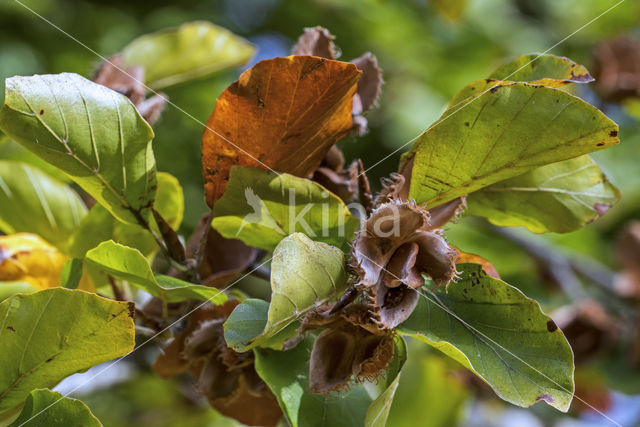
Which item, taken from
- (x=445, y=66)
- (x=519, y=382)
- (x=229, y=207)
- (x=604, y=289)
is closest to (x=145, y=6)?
(x=445, y=66)

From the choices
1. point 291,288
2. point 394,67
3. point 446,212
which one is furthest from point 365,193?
point 394,67

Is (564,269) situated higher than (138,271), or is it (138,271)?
(138,271)

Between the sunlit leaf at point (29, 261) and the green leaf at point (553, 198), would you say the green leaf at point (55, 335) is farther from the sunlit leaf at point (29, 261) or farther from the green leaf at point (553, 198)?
the green leaf at point (553, 198)

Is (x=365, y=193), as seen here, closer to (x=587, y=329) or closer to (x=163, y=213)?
(x=163, y=213)

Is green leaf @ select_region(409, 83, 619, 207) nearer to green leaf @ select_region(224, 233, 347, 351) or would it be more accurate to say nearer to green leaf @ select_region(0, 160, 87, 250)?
green leaf @ select_region(224, 233, 347, 351)

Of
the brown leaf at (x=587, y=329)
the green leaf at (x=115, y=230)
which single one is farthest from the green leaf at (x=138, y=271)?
the brown leaf at (x=587, y=329)

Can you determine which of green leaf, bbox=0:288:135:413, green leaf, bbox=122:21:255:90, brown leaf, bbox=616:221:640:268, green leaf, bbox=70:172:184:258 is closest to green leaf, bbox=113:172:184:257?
green leaf, bbox=70:172:184:258
